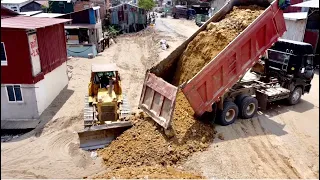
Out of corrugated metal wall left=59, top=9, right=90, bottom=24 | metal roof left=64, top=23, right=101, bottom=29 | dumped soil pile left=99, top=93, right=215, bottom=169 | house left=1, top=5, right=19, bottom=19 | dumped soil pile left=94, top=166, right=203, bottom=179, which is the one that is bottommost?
dumped soil pile left=94, top=166, right=203, bottom=179

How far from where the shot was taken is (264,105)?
1206cm

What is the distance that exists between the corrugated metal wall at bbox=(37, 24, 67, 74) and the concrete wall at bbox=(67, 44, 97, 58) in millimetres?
8536

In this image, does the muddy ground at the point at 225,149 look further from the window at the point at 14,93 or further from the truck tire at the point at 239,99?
the window at the point at 14,93

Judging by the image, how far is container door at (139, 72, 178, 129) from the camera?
30.2 ft

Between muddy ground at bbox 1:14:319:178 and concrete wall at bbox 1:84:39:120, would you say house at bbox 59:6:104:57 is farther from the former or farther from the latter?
concrete wall at bbox 1:84:39:120

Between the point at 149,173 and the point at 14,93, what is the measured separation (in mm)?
7215

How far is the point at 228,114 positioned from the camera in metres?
10.8

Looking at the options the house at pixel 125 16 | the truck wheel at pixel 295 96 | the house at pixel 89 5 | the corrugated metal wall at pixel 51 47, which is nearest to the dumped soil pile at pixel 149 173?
the corrugated metal wall at pixel 51 47

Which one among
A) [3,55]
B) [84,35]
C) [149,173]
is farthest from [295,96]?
[84,35]

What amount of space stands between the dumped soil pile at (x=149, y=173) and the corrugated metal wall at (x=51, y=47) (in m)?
6.77

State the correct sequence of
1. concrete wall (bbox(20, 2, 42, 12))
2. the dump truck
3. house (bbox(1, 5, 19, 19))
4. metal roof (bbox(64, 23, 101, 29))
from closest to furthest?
the dump truck → house (bbox(1, 5, 19, 19)) → metal roof (bbox(64, 23, 101, 29)) → concrete wall (bbox(20, 2, 42, 12))

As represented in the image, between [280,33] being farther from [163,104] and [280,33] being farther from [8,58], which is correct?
[8,58]

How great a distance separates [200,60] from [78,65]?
42.3ft

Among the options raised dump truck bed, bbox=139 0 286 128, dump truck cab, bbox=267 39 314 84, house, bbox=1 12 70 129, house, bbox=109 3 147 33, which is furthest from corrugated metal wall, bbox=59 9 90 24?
dump truck cab, bbox=267 39 314 84
